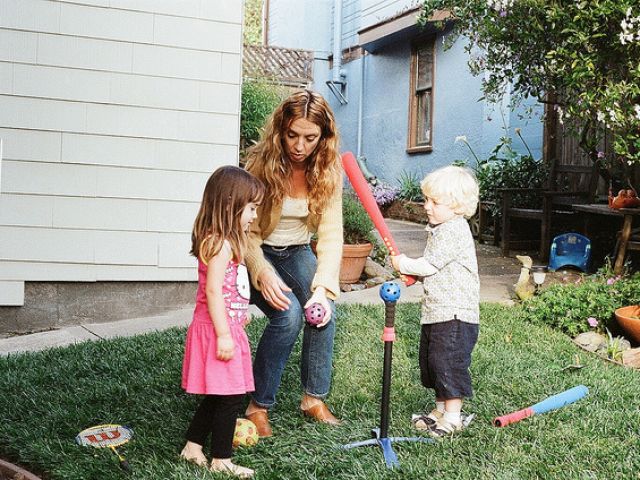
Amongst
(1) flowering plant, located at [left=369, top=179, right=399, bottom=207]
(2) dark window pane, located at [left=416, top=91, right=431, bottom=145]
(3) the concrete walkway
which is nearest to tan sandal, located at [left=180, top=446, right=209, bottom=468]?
(3) the concrete walkway

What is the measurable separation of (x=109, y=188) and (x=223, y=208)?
3145mm

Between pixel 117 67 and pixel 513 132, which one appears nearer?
pixel 117 67

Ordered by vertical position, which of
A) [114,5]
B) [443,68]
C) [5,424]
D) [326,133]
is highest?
[443,68]

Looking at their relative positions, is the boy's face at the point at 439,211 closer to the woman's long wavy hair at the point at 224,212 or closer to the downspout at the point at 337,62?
the woman's long wavy hair at the point at 224,212

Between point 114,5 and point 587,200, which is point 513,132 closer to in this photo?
point 587,200

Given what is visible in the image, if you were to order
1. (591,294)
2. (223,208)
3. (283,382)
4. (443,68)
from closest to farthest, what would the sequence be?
(223,208)
(283,382)
(591,294)
(443,68)

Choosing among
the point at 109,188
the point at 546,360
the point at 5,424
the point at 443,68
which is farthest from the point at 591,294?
the point at 443,68

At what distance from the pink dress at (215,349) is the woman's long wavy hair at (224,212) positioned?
74mm

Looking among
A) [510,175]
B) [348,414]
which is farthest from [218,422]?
[510,175]

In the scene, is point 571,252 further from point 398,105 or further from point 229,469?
point 398,105

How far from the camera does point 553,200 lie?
26.9 ft

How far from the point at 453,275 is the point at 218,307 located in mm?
1042

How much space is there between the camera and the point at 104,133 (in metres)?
5.61

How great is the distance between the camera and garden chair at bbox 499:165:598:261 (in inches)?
312
